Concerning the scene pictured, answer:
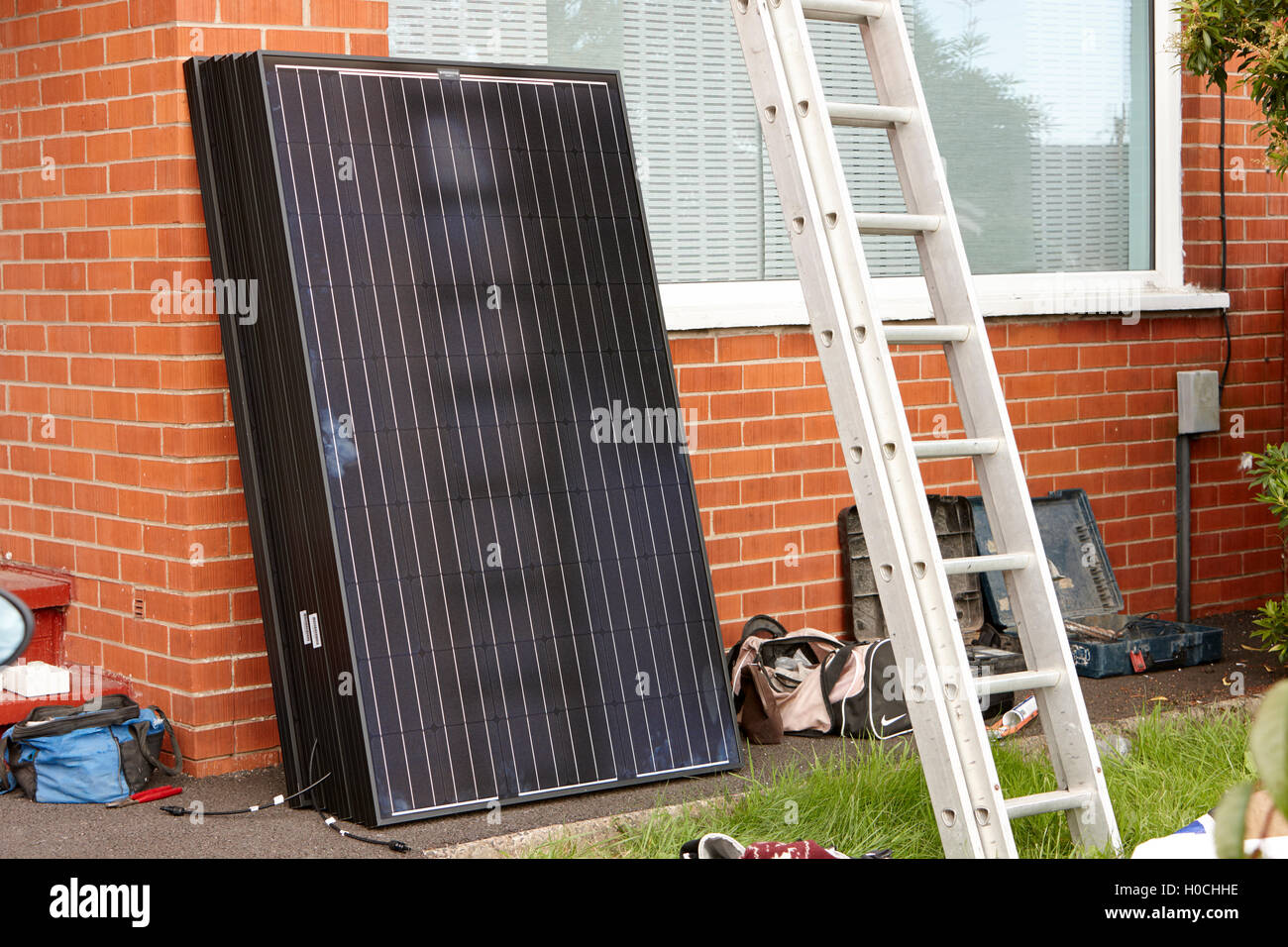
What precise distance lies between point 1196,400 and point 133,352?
485 cm

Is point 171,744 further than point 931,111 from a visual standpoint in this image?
No

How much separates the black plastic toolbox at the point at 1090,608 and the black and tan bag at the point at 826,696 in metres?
1.11

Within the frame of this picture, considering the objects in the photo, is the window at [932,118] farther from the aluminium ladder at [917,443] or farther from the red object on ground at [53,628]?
the red object on ground at [53,628]

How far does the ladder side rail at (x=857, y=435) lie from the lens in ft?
11.7

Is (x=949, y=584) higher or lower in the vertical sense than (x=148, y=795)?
higher

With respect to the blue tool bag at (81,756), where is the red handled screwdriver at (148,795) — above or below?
below

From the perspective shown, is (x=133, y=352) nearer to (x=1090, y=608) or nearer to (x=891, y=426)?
(x=891, y=426)

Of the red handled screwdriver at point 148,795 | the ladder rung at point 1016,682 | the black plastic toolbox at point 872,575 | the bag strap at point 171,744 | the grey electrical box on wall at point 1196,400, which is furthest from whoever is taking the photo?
the grey electrical box on wall at point 1196,400

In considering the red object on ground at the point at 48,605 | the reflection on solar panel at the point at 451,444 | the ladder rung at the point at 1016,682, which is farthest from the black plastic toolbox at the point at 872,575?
the red object on ground at the point at 48,605

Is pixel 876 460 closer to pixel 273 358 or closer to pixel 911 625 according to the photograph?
pixel 911 625

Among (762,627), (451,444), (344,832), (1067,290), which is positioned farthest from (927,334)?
(1067,290)

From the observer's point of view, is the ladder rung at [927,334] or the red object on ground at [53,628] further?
the red object on ground at [53,628]

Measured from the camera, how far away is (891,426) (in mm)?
3732

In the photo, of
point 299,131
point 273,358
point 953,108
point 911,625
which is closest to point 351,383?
point 273,358
